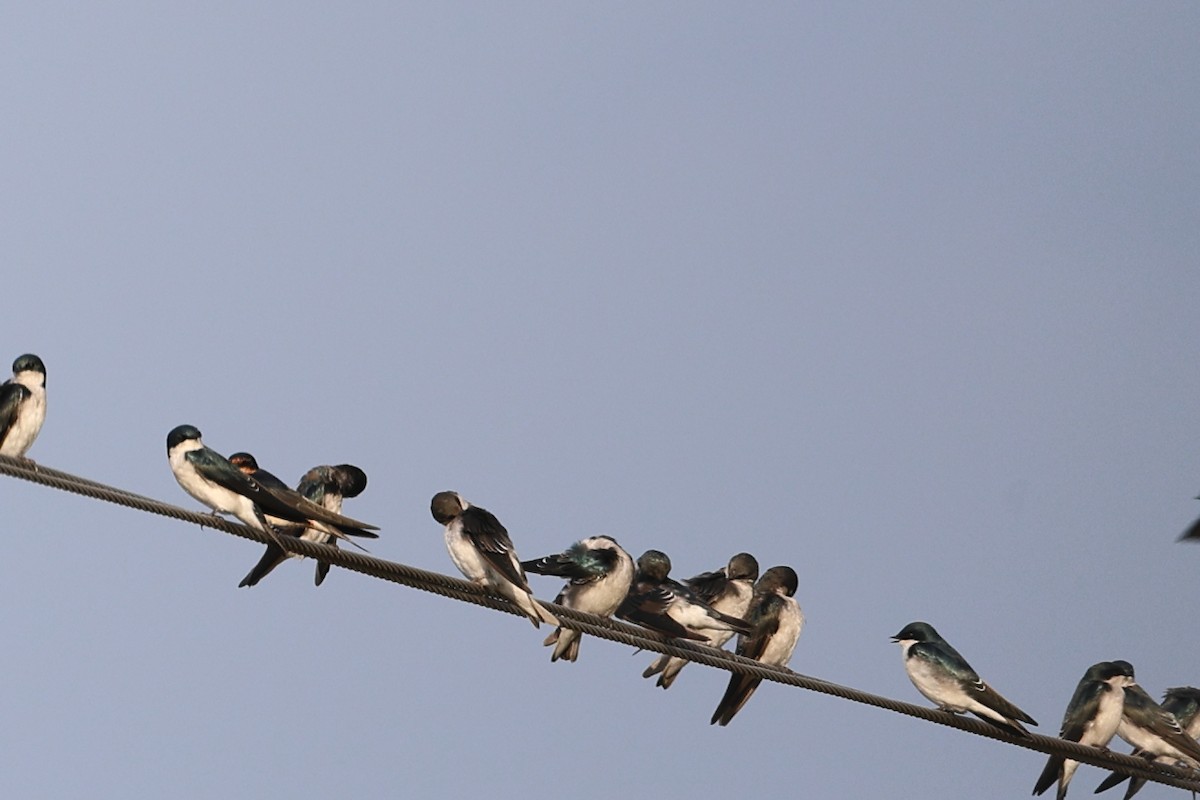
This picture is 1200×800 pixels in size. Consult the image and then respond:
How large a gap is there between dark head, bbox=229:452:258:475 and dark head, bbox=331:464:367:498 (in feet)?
7.18

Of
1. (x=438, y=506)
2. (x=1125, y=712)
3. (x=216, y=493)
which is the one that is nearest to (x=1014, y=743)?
(x=1125, y=712)

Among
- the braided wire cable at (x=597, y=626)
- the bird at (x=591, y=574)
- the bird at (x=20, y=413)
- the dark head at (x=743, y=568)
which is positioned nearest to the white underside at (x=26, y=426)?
the bird at (x=20, y=413)

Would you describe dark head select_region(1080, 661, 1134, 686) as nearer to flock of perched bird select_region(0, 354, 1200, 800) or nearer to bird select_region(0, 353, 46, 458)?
flock of perched bird select_region(0, 354, 1200, 800)

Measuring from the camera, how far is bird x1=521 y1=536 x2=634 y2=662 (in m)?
16.5

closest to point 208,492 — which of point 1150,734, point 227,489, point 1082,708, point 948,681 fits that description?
point 227,489

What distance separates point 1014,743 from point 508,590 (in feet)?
12.0

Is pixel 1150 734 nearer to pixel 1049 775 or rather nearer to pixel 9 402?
pixel 1049 775

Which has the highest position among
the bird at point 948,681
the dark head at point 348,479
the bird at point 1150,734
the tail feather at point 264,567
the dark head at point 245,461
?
the bird at point 1150,734

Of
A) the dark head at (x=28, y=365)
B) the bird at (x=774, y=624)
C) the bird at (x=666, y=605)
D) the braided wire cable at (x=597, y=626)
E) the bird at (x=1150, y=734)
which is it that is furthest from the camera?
the bird at (x=1150, y=734)

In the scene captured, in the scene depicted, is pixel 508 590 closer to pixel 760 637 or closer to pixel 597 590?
pixel 597 590

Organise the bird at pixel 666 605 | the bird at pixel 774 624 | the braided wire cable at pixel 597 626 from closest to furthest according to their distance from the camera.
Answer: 1. the braided wire cable at pixel 597 626
2. the bird at pixel 666 605
3. the bird at pixel 774 624

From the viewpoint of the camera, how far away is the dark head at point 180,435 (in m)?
15.1

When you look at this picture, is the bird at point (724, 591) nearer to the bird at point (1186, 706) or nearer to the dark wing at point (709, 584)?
the dark wing at point (709, 584)

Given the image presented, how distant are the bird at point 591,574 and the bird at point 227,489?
2.26 metres
